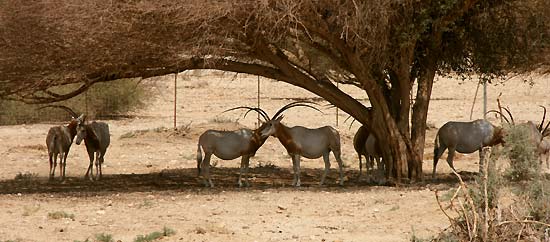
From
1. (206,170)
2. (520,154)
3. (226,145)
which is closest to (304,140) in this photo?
(226,145)

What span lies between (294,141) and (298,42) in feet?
5.95

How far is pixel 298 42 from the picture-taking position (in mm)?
19031

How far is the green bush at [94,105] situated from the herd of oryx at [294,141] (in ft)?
44.8

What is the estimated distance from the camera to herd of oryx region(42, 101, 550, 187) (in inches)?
773

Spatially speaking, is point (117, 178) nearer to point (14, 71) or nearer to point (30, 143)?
point (14, 71)

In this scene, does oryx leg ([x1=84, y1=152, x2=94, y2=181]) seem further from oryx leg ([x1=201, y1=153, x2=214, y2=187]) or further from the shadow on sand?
oryx leg ([x1=201, y1=153, x2=214, y2=187])

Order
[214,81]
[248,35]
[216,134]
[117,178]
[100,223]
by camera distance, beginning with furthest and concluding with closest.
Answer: [214,81]
[117,178]
[216,134]
[248,35]
[100,223]

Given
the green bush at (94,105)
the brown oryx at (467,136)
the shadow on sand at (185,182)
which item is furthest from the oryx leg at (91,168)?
the green bush at (94,105)

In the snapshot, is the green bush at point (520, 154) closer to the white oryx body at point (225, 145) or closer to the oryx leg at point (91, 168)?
the white oryx body at point (225, 145)

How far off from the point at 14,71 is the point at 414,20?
6.49 metres

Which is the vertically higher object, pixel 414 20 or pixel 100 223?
pixel 414 20

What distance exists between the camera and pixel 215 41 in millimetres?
17188

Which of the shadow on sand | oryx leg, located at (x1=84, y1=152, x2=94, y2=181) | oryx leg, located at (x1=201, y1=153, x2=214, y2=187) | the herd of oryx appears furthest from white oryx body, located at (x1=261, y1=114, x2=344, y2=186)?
oryx leg, located at (x1=84, y1=152, x2=94, y2=181)

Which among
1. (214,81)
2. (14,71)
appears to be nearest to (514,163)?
(14,71)
